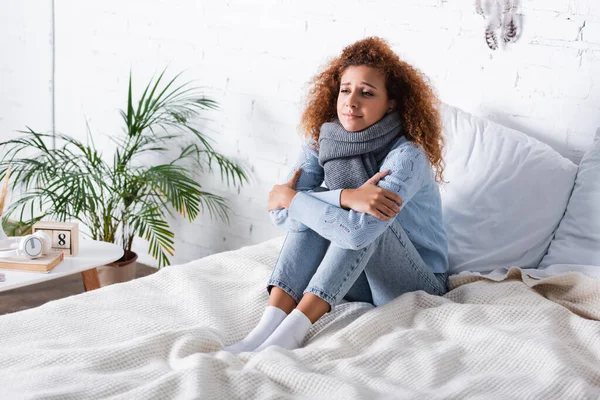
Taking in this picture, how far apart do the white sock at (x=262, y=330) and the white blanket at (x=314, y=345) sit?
44 mm

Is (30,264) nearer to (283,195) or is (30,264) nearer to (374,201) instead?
(283,195)

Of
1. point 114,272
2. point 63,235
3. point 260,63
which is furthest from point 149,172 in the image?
point 63,235

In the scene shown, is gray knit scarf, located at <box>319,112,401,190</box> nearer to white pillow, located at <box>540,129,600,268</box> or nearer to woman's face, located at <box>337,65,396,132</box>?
woman's face, located at <box>337,65,396,132</box>

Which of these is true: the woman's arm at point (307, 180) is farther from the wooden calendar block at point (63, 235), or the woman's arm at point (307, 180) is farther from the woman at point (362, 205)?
the wooden calendar block at point (63, 235)

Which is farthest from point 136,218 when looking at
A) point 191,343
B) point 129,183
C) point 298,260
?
point 191,343

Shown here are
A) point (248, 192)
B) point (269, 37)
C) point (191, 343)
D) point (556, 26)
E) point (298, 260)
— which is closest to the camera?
point (191, 343)

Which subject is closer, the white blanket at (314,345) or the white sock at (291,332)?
the white blanket at (314,345)

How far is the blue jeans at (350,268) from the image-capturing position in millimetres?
1904

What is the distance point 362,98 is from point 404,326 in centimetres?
59

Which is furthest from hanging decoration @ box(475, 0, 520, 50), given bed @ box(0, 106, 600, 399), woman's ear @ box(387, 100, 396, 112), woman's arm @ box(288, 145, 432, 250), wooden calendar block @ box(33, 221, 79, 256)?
wooden calendar block @ box(33, 221, 79, 256)

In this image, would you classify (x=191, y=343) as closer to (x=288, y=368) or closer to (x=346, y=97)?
(x=288, y=368)

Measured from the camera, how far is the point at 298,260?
6.53ft

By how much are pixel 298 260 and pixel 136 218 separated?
4.14 feet

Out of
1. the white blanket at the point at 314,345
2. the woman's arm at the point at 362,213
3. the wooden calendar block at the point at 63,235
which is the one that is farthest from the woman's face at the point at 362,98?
the wooden calendar block at the point at 63,235
